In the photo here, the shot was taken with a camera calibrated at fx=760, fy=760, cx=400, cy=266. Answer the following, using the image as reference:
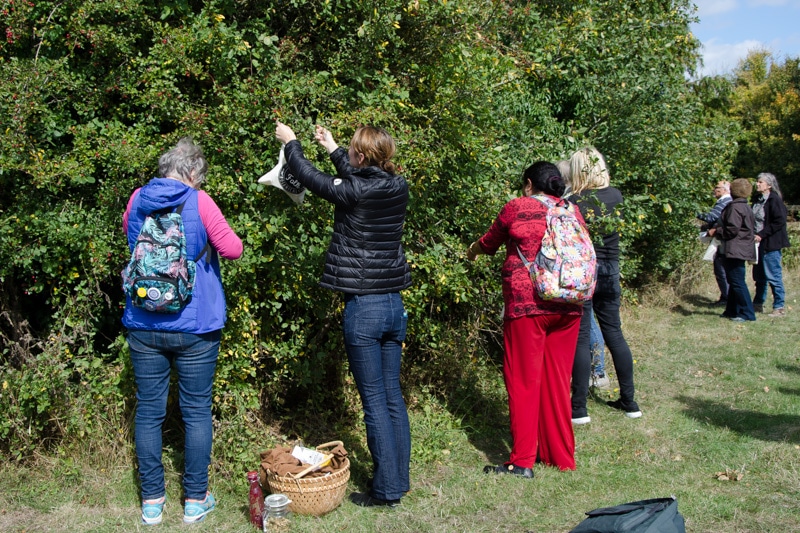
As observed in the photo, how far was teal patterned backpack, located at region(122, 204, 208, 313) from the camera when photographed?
11.4 ft

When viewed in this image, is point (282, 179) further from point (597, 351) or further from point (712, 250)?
point (712, 250)

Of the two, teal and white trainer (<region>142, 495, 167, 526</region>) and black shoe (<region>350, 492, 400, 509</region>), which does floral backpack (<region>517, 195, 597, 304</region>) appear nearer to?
black shoe (<region>350, 492, 400, 509</region>)

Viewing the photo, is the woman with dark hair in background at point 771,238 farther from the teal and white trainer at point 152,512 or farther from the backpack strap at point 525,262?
the teal and white trainer at point 152,512

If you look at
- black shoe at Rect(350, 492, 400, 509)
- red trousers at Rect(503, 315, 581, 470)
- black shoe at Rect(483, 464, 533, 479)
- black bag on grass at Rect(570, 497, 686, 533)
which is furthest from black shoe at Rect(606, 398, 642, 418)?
black shoe at Rect(350, 492, 400, 509)

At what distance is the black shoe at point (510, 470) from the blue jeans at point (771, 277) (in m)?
6.77

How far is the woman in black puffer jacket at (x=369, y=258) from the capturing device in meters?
3.69

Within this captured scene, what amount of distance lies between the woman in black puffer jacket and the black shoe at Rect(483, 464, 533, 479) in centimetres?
75

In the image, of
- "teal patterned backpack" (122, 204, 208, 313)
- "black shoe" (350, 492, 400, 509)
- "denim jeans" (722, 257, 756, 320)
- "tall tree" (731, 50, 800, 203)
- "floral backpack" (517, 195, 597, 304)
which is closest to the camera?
"teal patterned backpack" (122, 204, 208, 313)

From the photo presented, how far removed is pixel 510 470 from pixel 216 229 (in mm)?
2176

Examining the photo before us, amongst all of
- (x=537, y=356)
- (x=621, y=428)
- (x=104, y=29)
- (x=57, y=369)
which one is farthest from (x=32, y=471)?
(x=621, y=428)

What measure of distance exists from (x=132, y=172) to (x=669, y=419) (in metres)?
3.98

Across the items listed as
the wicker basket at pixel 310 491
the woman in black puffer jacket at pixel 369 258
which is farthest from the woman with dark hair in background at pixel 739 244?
the wicker basket at pixel 310 491

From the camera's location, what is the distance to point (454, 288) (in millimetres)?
4777

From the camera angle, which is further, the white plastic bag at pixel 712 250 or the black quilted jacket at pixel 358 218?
the white plastic bag at pixel 712 250
